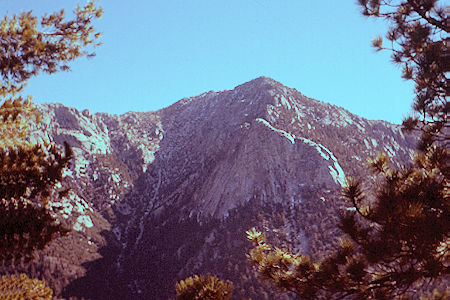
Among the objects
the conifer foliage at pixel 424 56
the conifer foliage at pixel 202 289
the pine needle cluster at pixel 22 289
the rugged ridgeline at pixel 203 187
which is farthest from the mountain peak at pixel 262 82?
the conifer foliage at pixel 202 289

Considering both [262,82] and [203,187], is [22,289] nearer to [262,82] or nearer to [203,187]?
[203,187]

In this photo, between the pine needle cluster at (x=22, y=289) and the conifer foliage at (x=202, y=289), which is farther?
the pine needle cluster at (x=22, y=289)

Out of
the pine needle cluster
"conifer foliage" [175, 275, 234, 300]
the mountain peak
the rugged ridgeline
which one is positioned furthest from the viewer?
the mountain peak

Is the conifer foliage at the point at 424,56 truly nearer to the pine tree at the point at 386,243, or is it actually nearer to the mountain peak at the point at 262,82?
the pine tree at the point at 386,243

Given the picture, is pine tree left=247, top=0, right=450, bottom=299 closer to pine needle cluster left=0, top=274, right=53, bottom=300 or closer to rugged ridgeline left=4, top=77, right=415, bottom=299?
pine needle cluster left=0, top=274, right=53, bottom=300

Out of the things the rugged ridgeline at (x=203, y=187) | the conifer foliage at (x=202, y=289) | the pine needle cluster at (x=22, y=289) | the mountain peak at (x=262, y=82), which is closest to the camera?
the conifer foliage at (x=202, y=289)

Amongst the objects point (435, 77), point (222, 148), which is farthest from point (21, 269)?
point (435, 77)

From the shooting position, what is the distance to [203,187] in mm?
110250

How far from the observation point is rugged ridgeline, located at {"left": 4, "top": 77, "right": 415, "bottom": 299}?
273 feet

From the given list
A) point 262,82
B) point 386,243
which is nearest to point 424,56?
point 386,243

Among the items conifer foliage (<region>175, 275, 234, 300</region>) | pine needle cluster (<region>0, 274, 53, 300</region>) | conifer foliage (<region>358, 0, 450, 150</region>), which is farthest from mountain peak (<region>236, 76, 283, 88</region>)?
conifer foliage (<region>175, 275, 234, 300</region>)

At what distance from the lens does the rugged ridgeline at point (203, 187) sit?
3275 inches

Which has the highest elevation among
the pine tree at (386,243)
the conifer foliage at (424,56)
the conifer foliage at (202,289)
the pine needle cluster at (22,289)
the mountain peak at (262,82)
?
the mountain peak at (262,82)

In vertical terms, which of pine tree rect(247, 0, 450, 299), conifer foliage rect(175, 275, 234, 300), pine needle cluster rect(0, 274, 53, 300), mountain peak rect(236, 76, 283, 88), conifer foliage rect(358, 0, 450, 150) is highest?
mountain peak rect(236, 76, 283, 88)
